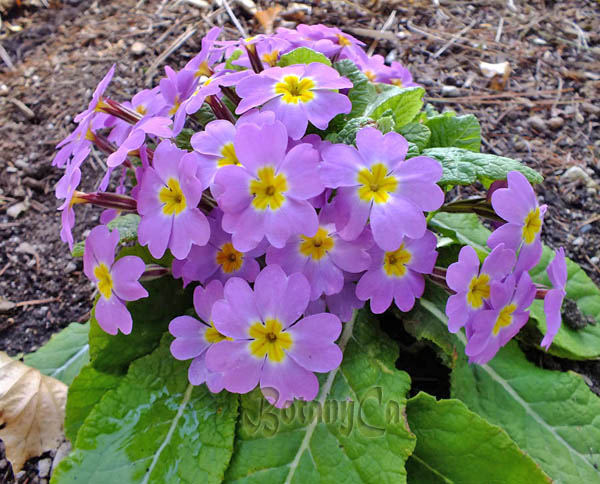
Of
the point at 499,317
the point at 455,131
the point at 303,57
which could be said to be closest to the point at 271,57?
the point at 303,57

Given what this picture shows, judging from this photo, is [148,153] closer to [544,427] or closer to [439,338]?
[439,338]

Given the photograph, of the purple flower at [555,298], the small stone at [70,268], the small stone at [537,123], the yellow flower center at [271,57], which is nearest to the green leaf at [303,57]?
the yellow flower center at [271,57]

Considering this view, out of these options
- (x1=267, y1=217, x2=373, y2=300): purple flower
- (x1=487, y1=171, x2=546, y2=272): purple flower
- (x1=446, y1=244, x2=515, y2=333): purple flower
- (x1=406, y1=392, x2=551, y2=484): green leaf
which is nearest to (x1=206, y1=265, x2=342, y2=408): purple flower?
(x1=267, y1=217, x2=373, y2=300): purple flower

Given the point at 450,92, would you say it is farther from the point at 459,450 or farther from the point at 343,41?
the point at 459,450

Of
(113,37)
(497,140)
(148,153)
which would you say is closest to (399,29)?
(497,140)

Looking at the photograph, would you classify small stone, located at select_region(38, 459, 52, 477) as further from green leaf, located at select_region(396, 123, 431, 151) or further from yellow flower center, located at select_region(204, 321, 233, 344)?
green leaf, located at select_region(396, 123, 431, 151)
